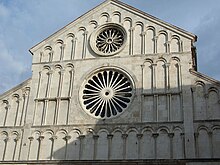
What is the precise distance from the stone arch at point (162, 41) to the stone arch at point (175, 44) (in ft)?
0.98

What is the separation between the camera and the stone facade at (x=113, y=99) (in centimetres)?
1697

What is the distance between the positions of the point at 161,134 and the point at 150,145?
2.28 feet

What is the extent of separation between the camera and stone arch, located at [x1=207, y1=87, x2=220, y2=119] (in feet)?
55.3

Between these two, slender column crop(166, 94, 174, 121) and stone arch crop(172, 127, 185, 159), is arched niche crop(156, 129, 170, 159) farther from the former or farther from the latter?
slender column crop(166, 94, 174, 121)

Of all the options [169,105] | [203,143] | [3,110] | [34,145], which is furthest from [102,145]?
[3,110]

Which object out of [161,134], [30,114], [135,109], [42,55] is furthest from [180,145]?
[42,55]

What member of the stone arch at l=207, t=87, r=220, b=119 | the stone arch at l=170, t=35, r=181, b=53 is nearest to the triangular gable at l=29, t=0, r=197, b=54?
the stone arch at l=170, t=35, r=181, b=53

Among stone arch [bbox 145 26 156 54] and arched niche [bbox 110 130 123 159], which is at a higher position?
stone arch [bbox 145 26 156 54]

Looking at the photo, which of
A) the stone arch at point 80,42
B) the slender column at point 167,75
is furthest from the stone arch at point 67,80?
the slender column at point 167,75

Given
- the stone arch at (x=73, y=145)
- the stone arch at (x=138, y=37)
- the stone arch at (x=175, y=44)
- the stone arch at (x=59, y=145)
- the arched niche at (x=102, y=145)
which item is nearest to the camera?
the arched niche at (x=102, y=145)

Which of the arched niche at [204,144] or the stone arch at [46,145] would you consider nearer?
the arched niche at [204,144]

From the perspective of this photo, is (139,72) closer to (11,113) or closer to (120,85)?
(120,85)

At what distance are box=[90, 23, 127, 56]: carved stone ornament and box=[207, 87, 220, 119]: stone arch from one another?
201 inches

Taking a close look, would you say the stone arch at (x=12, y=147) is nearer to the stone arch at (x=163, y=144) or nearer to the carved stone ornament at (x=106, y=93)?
the carved stone ornament at (x=106, y=93)
